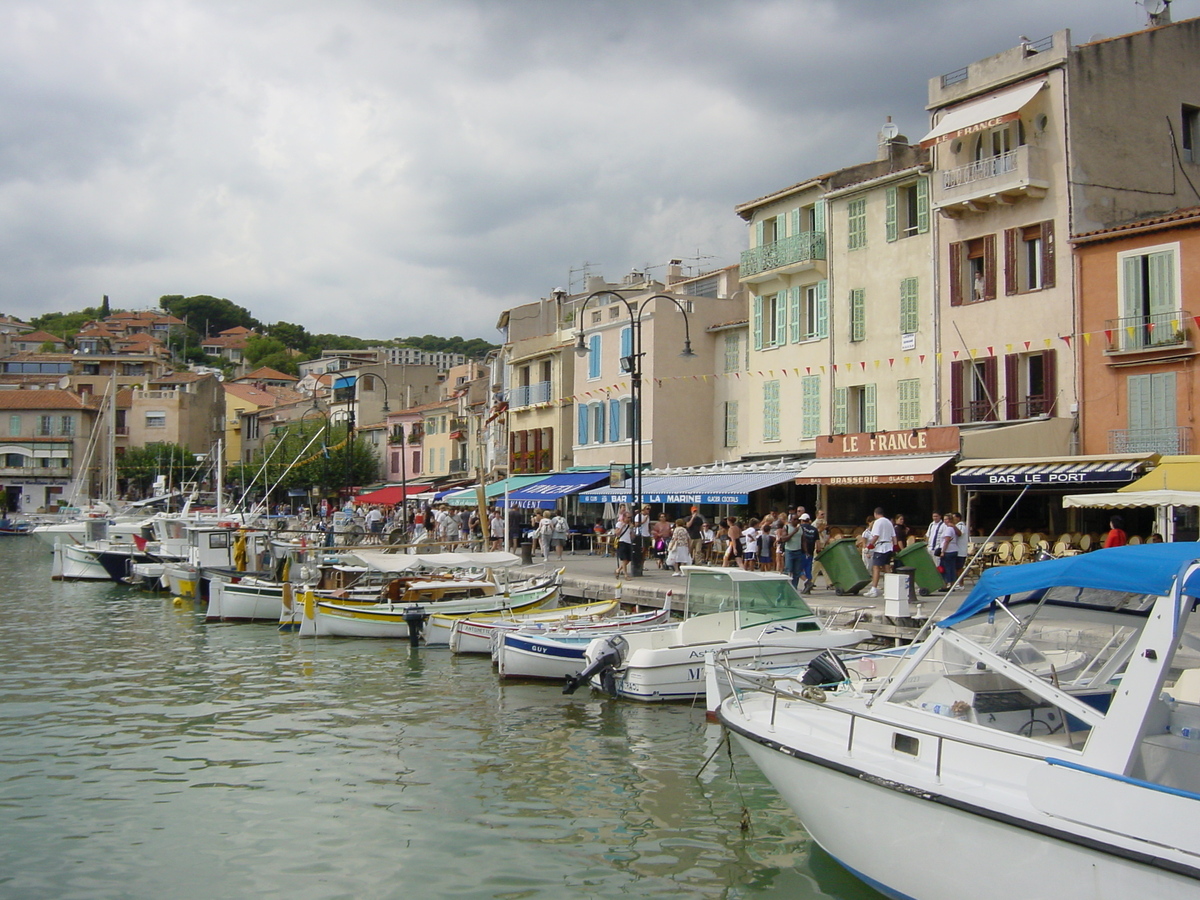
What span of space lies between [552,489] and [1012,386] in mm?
19296

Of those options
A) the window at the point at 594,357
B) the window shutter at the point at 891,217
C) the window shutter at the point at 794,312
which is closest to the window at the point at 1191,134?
the window shutter at the point at 891,217

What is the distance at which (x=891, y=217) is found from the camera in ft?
106

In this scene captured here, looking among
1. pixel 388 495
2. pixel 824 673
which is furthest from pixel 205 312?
pixel 824 673

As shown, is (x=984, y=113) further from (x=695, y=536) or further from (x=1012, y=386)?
(x=695, y=536)

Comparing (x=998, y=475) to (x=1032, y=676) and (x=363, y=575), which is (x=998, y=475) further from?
(x=1032, y=676)

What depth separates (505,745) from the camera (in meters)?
14.9

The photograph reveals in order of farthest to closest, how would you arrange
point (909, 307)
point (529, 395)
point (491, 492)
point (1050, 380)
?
point (529, 395), point (491, 492), point (909, 307), point (1050, 380)

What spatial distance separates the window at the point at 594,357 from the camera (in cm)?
4553

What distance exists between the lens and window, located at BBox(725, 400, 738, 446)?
39.8 meters

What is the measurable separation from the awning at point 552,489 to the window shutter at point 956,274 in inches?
651

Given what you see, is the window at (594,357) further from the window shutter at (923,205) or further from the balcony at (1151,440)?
the balcony at (1151,440)

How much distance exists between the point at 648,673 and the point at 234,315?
175 m

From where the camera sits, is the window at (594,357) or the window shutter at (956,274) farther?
the window at (594,357)

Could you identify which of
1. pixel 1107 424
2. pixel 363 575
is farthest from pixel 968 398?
pixel 363 575
